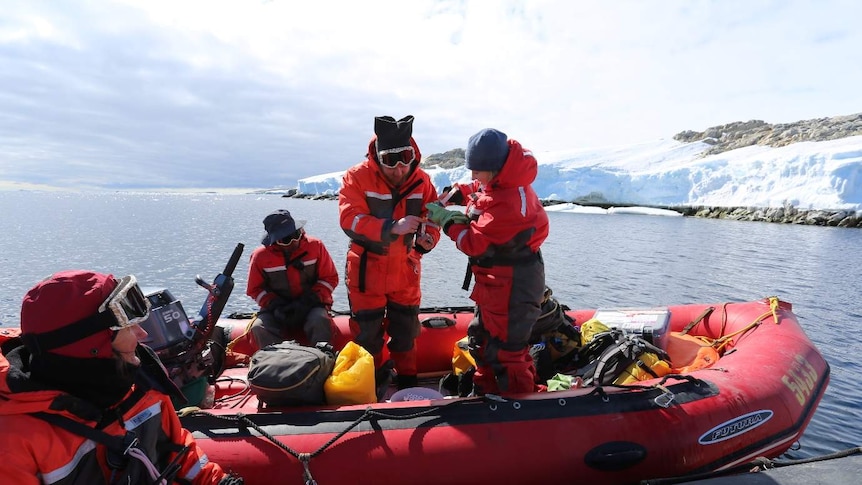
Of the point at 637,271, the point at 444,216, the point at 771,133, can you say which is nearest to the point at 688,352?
the point at 444,216

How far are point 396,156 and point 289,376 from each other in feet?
4.63

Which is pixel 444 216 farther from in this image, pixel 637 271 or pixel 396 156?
pixel 637 271

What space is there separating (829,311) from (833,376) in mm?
3791

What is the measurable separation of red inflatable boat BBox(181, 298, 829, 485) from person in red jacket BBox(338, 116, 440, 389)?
34.6 inches

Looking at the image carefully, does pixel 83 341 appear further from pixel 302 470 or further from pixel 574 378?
pixel 574 378

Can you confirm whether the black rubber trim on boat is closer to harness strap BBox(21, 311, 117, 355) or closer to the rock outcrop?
harness strap BBox(21, 311, 117, 355)

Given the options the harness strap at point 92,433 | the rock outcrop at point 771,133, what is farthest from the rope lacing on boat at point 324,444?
the rock outcrop at point 771,133

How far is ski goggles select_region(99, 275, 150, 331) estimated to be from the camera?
1485 millimetres

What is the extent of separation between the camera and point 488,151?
2.62 meters

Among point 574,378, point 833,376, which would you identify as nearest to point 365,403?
point 574,378

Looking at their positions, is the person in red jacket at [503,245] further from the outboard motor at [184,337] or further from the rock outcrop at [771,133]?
the rock outcrop at [771,133]

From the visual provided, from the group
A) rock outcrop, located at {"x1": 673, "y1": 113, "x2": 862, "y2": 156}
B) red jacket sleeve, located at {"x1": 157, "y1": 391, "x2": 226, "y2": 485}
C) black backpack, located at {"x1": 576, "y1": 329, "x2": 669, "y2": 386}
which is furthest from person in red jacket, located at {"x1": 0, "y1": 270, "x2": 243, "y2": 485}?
rock outcrop, located at {"x1": 673, "y1": 113, "x2": 862, "y2": 156}

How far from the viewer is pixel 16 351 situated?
153cm

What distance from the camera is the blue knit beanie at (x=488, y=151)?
2623 mm
